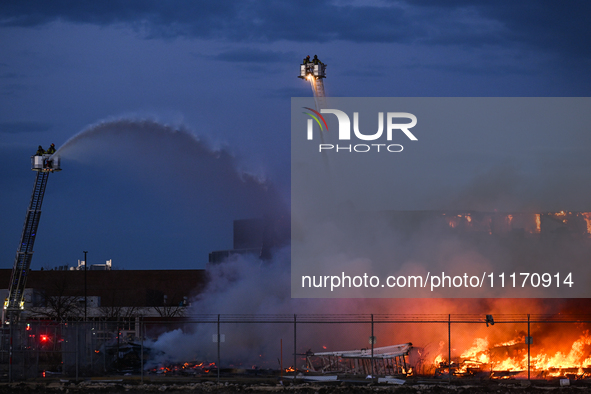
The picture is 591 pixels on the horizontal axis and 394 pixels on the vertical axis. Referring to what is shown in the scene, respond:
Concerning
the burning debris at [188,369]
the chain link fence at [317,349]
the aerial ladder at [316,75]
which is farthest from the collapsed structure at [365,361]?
the aerial ladder at [316,75]

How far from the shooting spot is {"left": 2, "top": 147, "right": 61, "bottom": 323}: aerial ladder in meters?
50.1

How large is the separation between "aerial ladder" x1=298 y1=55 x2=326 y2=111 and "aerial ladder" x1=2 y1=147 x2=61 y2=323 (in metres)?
18.3

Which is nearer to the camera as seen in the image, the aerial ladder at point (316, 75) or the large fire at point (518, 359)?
the large fire at point (518, 359)

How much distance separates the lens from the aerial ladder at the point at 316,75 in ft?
152

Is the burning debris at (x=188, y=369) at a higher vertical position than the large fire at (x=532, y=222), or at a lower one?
lower

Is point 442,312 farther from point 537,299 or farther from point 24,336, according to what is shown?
point 24,336

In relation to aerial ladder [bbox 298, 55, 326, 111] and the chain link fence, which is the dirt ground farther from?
aerial ladder [bbox 298, 55, 326, 111]

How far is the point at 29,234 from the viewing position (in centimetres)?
5125

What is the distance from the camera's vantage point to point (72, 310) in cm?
7794

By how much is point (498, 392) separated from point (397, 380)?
16.0 feet

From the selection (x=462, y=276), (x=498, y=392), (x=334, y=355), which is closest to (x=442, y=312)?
(x=462, y=276)

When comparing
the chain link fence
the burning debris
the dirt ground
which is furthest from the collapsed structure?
the burning debris

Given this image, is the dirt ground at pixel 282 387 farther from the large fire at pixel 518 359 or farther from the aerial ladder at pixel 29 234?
the aerial ladder at pixel 29 234

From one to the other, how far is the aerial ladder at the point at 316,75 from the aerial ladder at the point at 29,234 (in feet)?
60.0
